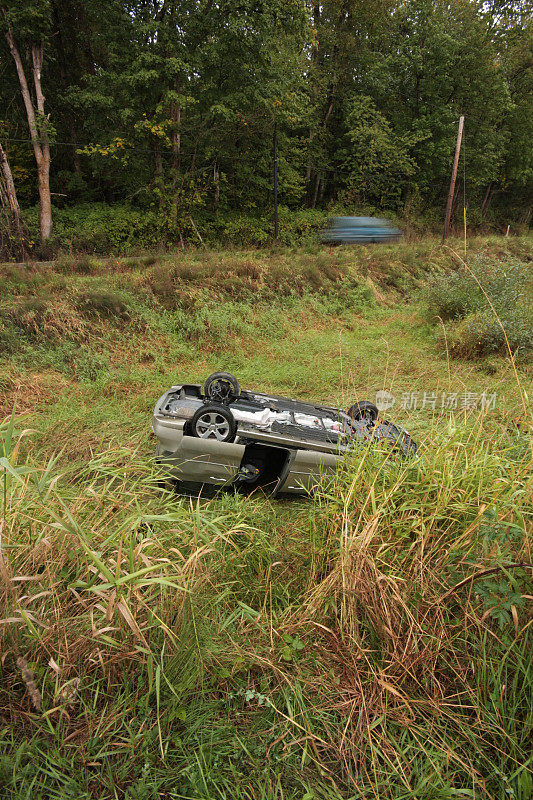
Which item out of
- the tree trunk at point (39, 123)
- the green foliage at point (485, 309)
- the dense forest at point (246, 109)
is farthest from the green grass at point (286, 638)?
the tree trunk at point (39, 123)

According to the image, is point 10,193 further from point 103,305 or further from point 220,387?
point 220,387

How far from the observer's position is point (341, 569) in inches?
86.4

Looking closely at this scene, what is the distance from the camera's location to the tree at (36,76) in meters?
12.7

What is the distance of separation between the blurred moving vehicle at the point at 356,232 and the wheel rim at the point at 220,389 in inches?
598

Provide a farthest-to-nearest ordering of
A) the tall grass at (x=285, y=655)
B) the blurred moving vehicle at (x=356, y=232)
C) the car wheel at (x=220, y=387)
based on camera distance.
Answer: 1. the blurred moving vehicle at (x=356, y=232)
2. the car wheel at (x=220, y=387)
3. the tall grass at (x=285, y=655)

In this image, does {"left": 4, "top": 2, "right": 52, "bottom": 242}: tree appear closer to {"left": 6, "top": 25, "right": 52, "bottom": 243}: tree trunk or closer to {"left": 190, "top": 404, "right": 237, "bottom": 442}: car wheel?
{"left": 6, "top": 25, "right": 52, "bottom": 243}: tree trunk

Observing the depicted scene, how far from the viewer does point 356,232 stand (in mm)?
19500

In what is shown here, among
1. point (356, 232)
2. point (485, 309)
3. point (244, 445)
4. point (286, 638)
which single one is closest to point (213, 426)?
point (244, 445)

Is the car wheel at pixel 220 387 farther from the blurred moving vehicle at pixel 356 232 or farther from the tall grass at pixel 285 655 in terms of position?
the blurred moving vehicle at pixel 356 232

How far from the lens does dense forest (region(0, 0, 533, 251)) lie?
1401 cm

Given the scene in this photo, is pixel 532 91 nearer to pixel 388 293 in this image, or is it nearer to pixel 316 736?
pixel 388 293

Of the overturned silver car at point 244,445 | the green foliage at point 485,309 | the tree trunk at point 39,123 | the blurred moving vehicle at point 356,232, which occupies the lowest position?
the overturned silver car at point 244,445

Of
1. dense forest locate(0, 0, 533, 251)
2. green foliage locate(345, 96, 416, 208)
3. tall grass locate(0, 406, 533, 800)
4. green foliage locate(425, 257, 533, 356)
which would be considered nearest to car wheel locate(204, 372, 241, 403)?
tall grass locate(0, 406, 533, 800)

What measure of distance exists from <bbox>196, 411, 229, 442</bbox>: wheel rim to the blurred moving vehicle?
16.6 meters
